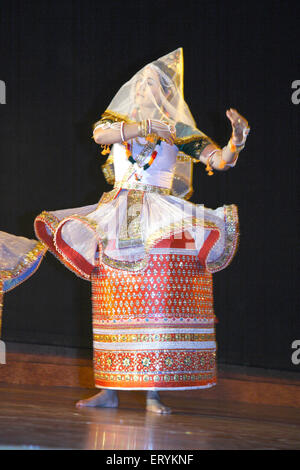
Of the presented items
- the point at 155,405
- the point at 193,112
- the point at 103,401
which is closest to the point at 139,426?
the point at 155,405

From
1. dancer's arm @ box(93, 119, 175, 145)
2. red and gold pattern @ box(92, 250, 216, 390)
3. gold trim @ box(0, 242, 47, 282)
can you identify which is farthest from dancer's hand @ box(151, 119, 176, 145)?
gold trim @ box(0, 242, 47, 282)

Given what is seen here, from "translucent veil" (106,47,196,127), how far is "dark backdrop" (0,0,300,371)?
2.73ft

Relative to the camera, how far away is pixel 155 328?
8.39 ft

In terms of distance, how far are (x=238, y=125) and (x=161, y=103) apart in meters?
0.34

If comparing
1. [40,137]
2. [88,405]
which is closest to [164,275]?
[88,405]

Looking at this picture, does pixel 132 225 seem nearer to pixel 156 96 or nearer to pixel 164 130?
pixel 164 130

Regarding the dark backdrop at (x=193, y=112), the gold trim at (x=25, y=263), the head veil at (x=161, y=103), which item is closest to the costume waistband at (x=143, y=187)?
the head veil at (x=161, y=103)

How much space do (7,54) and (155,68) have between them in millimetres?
1878

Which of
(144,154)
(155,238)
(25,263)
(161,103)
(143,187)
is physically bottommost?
(25,263)

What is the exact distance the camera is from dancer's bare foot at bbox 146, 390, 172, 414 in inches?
99.7

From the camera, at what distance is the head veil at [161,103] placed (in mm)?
2729

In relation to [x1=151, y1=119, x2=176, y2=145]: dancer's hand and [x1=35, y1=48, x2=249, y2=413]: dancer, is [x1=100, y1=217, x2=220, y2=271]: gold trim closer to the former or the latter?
[x1=35, y1=48, x2=249, y2=413]: dancer

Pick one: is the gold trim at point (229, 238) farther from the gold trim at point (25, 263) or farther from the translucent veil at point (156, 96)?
the gold trim at point (25, 263)

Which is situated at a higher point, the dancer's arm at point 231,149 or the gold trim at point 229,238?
the dancer's arm at point 231,149
